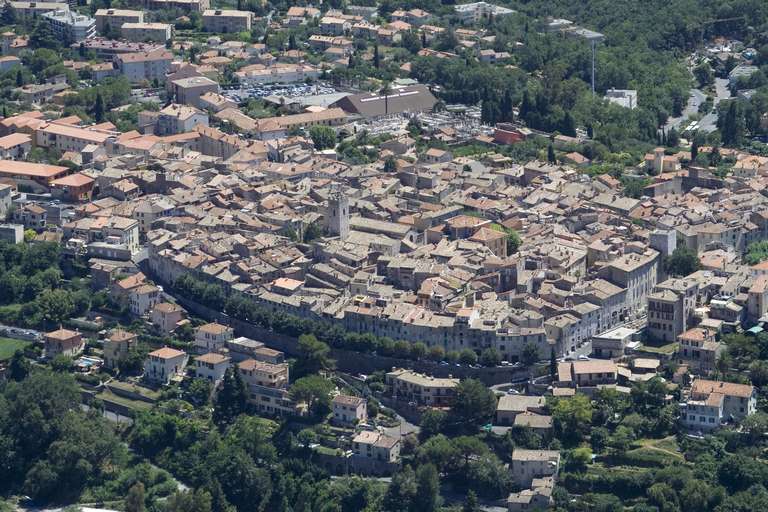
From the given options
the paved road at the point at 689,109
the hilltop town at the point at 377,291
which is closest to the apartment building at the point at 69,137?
the hilltop town at the point at 377,291

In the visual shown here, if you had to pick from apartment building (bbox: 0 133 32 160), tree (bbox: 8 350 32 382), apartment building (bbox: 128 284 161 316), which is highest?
apartment building (bbox: 0 133 32 160)

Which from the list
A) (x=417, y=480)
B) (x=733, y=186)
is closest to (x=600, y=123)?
(x=733, y=186)

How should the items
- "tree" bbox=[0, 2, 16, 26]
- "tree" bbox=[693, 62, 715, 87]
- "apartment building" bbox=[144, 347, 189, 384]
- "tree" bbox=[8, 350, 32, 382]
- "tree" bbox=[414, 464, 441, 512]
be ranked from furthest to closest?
"tree" bbox=[0, 2, 16, 26] < "tree" bbox=[693, 62, 715, 87] < "tree" bbox=[8, 350, 32, 382] < "apartment building" bbox=[144, 347, 189, 384] < "tree" bbox=[414, 464, 441, 512]

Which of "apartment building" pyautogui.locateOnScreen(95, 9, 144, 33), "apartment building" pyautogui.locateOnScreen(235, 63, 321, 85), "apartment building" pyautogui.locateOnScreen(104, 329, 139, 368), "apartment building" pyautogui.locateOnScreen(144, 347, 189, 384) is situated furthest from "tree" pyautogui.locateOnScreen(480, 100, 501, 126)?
"apartment building" pyautogui.locateOnScreen(144, 347, 189, 384)

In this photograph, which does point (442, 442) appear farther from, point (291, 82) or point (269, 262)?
point (291, 82)

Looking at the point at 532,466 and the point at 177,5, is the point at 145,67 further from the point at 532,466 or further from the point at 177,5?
the point at 532,466

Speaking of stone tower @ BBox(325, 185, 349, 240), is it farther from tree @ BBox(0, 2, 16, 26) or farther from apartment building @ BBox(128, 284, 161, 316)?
tree @ BBox(0, 2, 16, 26)

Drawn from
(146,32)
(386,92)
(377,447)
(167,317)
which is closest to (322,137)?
(386,92)
